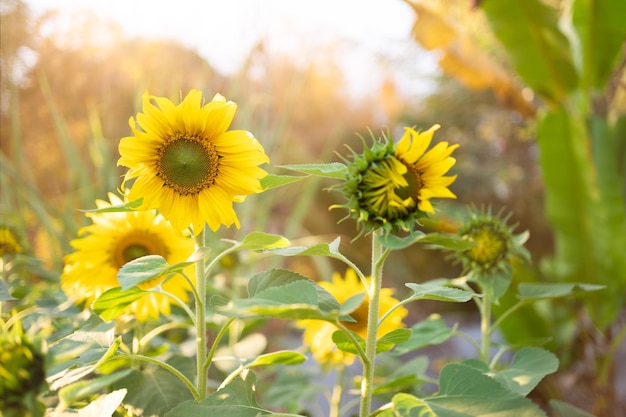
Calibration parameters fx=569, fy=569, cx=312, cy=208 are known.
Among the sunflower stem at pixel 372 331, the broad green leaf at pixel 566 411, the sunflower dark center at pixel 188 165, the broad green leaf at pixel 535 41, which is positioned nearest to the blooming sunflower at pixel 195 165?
the sunflower dark center at pixel 188 165

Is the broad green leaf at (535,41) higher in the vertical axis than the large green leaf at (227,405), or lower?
higher

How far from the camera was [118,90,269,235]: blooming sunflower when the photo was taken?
1.40 feet

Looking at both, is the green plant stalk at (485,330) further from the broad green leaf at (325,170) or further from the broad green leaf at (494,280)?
the broad green leaf at (325,170)

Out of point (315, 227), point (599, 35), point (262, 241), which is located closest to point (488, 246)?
point (262, 241)

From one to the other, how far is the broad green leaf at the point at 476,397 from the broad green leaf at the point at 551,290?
0.57 ft

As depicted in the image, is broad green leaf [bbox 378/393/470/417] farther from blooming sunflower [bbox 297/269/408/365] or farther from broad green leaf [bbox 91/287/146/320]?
blooming sunflower [bbox 297/269/408/365]

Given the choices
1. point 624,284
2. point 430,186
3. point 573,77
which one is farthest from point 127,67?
point 430,186

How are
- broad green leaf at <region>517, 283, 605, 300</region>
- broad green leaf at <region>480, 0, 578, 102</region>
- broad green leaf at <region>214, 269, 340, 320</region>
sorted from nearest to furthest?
broad green leaf at <region>214, 269, 340, 320</region>
broad green leaf at <region>517, 283, 605, 300</region>
broad green leaf at <region>480, 0, 578, 102</region>

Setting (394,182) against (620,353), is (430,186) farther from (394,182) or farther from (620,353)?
(620,353)

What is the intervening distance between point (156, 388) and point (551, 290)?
376 millimetres

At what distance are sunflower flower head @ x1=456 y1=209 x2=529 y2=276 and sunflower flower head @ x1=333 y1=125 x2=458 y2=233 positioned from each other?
0.18 m

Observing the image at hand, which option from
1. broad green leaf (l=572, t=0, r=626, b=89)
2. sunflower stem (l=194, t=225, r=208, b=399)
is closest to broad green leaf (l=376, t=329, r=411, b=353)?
sunflower stem (l=194, t=225, r=208, b=399)

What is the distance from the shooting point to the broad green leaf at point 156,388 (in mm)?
460

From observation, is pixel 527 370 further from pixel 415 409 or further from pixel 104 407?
pixel 104 407
